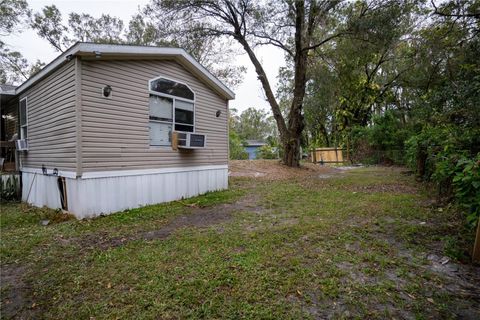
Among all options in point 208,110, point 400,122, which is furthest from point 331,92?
point 208,110

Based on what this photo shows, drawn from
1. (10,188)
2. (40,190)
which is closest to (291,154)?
(40,190)

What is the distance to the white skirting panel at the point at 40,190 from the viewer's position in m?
5.39

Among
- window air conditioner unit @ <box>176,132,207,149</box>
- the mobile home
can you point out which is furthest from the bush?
window air conditioner unit @ <box>176,132,207,149</box>

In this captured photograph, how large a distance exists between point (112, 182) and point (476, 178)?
552 centimetres

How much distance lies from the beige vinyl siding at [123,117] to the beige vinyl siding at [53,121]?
29 centimetres

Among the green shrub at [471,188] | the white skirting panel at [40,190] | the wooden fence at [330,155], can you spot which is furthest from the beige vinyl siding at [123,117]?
the wooden fence at [330,155]

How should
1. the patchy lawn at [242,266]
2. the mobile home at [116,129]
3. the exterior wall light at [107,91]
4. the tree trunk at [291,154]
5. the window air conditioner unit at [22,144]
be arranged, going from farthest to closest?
the tree trunk at [291,154], the window air conditioner unit at [22,144], the exterior wall light at [107,91], the mobile home at [116,129], the patchy lawn at [242,266]

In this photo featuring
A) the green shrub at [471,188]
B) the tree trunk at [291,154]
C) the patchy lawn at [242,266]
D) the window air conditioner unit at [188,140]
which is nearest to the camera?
the patchy lawn at [242,266]

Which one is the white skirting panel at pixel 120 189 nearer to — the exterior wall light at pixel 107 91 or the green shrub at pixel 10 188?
the green shrub at pixel 10 188

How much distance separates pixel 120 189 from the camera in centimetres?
508

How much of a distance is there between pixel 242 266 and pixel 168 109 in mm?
4500

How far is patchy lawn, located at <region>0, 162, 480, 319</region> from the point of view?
2.04m

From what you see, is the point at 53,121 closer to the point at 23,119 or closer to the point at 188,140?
the point at 23,119

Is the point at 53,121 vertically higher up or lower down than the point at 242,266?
higher up
